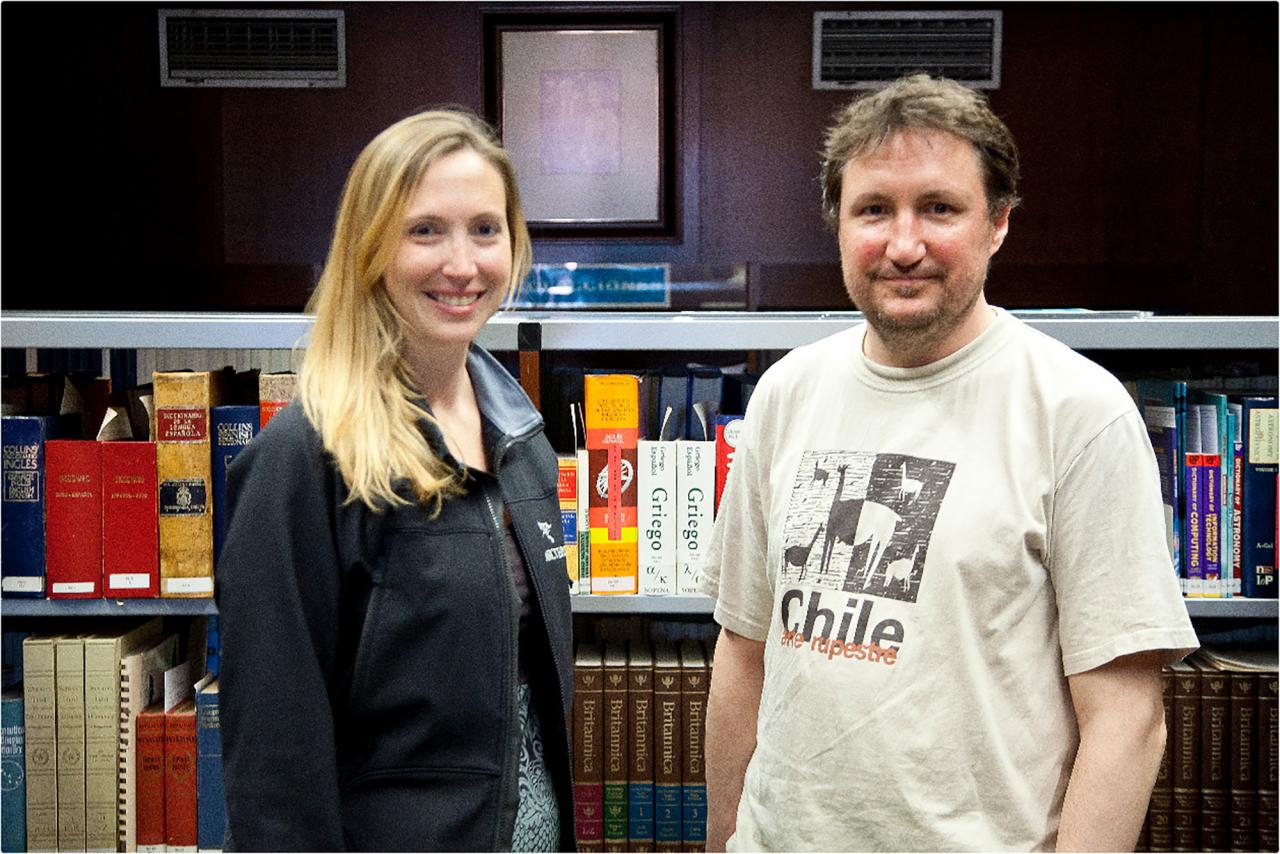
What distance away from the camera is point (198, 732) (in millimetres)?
2070

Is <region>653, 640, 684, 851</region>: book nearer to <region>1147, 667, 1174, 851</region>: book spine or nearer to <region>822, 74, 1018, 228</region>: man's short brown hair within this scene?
<region>1147, 667, 1174, 851</region>: book spine

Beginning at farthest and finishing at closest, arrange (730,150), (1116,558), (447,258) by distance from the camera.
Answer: (730,150) → (447,258) → (1116,558)

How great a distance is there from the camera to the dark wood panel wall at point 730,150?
2908mm

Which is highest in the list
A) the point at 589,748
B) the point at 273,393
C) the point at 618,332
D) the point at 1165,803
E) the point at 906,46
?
the point at 906,46

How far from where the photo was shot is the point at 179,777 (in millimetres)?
2078

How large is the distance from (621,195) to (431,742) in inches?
74.6

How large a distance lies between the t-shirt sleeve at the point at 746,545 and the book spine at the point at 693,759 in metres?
0.65

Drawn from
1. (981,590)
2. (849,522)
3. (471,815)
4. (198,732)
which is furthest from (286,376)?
(981,590)

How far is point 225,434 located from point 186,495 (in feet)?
0.40

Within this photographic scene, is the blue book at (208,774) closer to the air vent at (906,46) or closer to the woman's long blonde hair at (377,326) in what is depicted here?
the woman's long blonde hair at (377,326)

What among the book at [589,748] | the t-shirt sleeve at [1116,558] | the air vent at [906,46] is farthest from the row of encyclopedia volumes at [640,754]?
the air vent at [906,46]

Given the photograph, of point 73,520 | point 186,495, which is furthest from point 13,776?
point 186,495

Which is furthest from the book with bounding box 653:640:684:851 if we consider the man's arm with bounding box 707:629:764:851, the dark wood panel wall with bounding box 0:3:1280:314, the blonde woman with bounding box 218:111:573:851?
→ the dark wood panel wall with bounding box 0:3:1280:314

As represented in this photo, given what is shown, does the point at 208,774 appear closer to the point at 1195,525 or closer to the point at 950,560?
the point at 950,560
